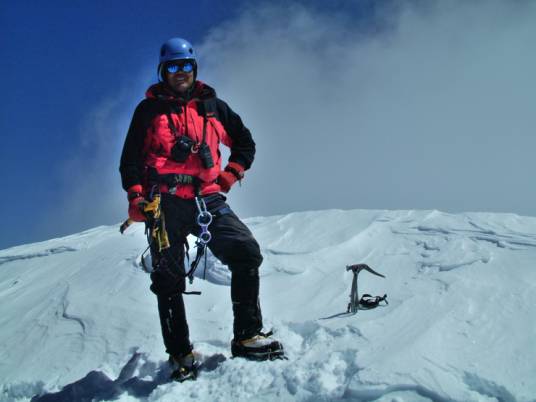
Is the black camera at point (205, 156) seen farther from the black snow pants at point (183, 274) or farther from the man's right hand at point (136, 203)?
the man's right hand at point (136, 203)

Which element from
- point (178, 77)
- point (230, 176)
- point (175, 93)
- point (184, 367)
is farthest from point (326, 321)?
point (178, 77)

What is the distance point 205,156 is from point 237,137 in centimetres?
56

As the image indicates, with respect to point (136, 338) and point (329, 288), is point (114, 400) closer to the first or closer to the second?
point (136, 338)

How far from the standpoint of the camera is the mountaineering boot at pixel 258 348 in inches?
118

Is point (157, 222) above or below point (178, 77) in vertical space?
below

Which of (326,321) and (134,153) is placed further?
(326,321)

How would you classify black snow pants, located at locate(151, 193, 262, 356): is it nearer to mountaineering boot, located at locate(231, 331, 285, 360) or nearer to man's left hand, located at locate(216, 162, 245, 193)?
mountaineering boot, located at locate(231, 331, 285, 360)

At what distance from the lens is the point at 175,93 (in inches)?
138

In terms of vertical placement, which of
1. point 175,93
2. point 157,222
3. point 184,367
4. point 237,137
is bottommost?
point 184,367

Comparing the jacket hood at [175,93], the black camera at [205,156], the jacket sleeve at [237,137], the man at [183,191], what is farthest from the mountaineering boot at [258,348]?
the jacket hood at [175,93]

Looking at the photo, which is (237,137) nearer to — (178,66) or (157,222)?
(178,66)

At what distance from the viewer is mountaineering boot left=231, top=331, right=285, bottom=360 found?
299cm

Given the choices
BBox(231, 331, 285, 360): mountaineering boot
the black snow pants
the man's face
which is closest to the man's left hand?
the black snow pants

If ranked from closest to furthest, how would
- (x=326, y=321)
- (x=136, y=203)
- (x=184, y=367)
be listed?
(x=184, y=367)
(x=136, y=203)
(x=326, y=321)
